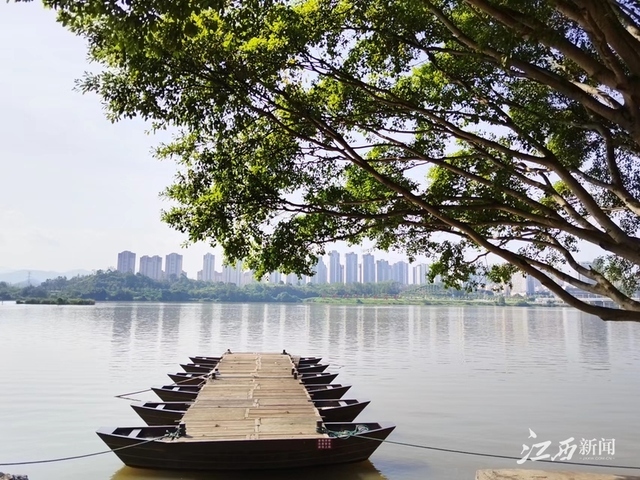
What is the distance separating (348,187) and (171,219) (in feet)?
9.56

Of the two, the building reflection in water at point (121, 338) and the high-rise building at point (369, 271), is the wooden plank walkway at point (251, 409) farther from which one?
the high-rise building at point (369, 271)

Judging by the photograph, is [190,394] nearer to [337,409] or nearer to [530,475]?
[337,409]

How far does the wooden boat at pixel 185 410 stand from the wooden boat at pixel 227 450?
4.74ft

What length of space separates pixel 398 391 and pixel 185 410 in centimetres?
848

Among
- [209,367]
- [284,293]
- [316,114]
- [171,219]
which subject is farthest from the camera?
[284,293]

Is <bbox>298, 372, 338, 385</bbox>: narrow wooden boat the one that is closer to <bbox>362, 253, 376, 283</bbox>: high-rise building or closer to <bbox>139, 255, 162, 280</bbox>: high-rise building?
<bbox>362, 253, 376, 283</bbox>: high-rise building

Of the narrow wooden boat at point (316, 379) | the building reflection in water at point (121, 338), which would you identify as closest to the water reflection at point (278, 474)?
the narrow wooden boat at point (316, 379)

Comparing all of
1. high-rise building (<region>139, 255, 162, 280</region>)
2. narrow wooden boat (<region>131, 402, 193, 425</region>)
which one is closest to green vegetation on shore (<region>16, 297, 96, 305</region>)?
high-rise building (<region>139, 255, 162, 280</region>)

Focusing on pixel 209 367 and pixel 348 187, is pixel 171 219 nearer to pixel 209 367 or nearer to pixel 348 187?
pixel 348 187

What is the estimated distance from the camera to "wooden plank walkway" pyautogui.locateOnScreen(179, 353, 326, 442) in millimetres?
7656

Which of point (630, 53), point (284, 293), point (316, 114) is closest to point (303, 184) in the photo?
point (316, 114)

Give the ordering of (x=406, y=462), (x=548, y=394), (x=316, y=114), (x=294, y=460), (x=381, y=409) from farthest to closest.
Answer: (x=548, y=394), (x=381, y=409), (x=406, y=462), (x=294, y=460), (x=316, y=114)

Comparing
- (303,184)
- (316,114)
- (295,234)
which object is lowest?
(295,234)

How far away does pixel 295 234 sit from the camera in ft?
23.5
